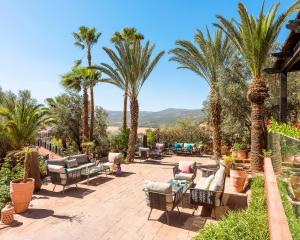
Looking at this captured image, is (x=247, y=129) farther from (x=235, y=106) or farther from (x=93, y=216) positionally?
(x=93, y=216)

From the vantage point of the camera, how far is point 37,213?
254 inches

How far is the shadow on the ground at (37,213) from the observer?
6246 mm

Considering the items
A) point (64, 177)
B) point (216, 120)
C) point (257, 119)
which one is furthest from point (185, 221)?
point (216, 120)

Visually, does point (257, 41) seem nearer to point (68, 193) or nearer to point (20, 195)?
point (68, 193)

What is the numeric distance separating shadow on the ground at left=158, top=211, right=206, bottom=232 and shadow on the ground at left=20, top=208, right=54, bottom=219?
3306 mm

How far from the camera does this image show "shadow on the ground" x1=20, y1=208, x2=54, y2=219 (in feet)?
20.5

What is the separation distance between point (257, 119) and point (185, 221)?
7.33 meters

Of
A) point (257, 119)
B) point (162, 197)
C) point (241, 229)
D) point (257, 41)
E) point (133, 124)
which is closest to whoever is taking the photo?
point (241, 229)

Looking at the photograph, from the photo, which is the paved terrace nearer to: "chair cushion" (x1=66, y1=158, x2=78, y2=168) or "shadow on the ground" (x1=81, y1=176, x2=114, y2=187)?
"shadow on the ground" (x1=81, y1=176, x2=114, y2=187)

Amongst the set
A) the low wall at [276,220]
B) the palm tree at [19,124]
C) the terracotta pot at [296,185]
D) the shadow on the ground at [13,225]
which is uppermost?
the palm tree at [19,124]

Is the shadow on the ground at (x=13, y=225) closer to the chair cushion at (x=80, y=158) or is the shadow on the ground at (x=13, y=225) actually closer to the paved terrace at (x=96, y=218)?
the paved terrace at (x=96, y=218)

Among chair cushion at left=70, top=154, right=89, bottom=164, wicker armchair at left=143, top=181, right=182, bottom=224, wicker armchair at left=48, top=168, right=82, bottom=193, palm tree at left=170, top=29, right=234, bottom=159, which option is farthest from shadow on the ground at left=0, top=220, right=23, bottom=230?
palm tree at left=170, top=29, right=234, bottom=159

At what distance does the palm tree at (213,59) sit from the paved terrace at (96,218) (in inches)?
321

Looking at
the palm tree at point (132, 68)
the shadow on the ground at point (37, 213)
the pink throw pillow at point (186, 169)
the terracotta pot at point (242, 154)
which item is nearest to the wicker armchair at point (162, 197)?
the shadow on the ground at point (37, 213)
